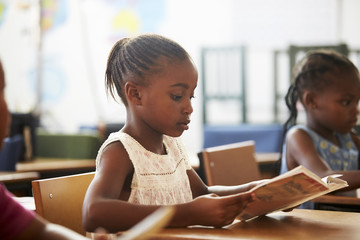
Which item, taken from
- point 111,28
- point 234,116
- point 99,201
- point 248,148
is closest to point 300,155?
point 248,148

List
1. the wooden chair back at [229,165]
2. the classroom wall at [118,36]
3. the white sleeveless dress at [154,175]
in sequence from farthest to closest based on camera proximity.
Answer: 1. the classroom wall at [118,36]
2. the wooden chair back at [229,165]
3. the white sleeveless dress at [154,175]

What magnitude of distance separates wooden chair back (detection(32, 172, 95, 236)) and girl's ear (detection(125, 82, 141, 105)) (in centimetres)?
33

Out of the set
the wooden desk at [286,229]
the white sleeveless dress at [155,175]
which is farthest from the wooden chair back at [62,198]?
the wooden desk at [286,229]

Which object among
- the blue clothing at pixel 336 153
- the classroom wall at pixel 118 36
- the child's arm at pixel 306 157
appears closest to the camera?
the child's arm at pixel 306 157

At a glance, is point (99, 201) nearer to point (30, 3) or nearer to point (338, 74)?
point (338, 74)

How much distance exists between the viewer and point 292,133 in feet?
7.03

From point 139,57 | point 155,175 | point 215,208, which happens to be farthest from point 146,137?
point 215,208

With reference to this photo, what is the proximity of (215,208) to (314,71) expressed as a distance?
4.27 feet

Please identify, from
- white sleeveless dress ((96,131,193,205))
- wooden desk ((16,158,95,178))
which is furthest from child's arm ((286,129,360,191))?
wooden desk ((16,158,95,178))

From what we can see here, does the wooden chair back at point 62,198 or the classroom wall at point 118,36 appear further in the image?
the classroom wall at point 118,36

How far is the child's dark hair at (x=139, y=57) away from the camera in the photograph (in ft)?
4.42

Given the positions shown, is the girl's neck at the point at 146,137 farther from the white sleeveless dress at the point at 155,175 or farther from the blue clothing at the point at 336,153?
the blue clothing at the point at 336,153

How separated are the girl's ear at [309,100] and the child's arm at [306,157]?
0.49 feet

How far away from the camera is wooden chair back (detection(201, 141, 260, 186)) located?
206 cm
